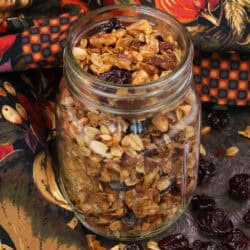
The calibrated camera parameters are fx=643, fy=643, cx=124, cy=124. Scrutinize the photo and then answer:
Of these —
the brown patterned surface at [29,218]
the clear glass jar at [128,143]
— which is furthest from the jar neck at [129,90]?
the brown patterned surface at [29,218]

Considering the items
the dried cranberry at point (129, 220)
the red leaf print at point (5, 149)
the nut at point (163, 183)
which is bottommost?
→ the dried cranberry at point (129, 220)

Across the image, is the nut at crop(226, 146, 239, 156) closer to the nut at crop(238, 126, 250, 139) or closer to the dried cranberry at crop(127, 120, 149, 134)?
the nut at crop(238, 126, 250, 139)

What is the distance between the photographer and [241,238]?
26.5 inches

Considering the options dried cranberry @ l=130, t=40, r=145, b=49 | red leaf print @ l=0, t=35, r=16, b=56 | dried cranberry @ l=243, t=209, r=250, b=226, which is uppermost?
dried cranberry @ l=130, t=40, r=145, b=49

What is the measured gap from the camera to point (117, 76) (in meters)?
0.60

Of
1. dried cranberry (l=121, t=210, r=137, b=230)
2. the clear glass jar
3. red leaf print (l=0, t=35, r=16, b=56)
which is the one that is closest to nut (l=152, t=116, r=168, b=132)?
the clear glass jar

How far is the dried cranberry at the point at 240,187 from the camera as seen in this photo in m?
0.71

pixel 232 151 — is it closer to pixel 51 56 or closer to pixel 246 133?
pixel 246 133

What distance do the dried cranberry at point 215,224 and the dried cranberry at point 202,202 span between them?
0.04 ft

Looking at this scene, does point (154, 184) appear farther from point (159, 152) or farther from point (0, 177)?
point (0, 177)

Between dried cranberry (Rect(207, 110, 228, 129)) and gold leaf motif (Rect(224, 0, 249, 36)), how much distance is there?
11cm

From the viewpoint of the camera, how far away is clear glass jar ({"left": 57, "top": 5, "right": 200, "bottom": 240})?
0.59 m

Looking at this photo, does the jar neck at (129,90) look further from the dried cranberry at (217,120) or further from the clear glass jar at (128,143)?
the dried cranberry at (217,120)

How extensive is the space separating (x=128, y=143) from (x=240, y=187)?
175 millimetres
